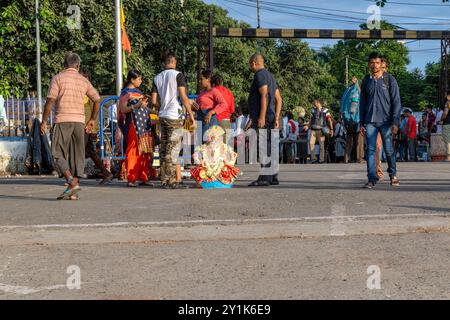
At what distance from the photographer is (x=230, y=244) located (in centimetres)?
595

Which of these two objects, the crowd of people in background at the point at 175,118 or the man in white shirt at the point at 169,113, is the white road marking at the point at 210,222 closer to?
the crowd of people in background at the point at 175,118

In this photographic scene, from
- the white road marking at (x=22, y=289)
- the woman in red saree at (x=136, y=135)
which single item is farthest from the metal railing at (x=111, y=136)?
the white road marking at (x=22, y=289)

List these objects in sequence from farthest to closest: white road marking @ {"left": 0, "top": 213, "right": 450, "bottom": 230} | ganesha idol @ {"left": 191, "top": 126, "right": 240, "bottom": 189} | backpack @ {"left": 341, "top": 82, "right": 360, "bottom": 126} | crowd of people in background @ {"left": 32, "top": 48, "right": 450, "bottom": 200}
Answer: backpack @ {"left": 341, "top": 82, "right": 360, "bottom": 126}, ganesha idol @ {"left": 191, "top": 126, "right": 240, "bottom": 189}, crowd of people in background @ {"left": 32, "top": 48, "right": 450, "bottom": 200}, white road marking @ {"left": 0, "top": 213, "right": 450, "bottom": 230}

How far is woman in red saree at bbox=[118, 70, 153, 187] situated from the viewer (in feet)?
36.3

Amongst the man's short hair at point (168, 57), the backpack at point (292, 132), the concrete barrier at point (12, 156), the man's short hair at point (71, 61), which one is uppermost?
the man's short hair at point (168, 57)

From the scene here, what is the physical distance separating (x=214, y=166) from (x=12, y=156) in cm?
762

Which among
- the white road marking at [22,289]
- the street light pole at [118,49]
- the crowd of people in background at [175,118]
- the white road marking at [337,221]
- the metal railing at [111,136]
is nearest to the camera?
the white road marking at [22,289]

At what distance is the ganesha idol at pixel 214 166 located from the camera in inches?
414

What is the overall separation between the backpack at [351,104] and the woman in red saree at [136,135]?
8.00 m

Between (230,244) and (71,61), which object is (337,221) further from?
Result: (71,61)

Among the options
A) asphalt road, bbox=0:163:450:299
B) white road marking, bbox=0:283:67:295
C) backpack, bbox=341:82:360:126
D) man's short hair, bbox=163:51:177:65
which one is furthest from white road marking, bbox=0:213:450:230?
backpack, bbox=341:82:360:126

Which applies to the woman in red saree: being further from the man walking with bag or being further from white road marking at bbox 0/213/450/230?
white road marking at bbox 0/213/450/230

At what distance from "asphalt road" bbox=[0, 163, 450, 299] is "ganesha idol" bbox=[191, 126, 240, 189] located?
848 mm

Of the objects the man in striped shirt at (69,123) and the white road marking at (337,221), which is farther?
the man in striped shirt at (69,123)
